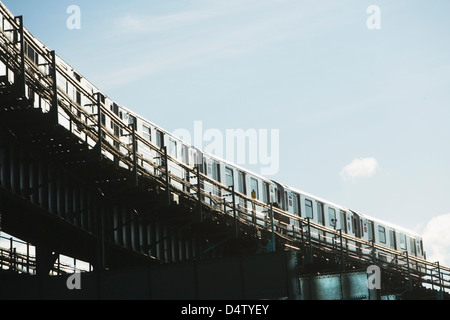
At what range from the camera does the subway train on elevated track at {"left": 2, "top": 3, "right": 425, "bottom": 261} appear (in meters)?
31.9

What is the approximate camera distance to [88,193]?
1304 inches

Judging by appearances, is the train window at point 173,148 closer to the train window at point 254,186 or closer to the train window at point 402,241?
the train window at point 254,186

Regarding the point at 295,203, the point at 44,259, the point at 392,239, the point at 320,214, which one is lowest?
the point at 44,259

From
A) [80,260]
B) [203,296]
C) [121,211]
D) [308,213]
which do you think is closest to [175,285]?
[203,296]

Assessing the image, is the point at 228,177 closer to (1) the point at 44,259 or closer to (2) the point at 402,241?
(1) the point at 44,259

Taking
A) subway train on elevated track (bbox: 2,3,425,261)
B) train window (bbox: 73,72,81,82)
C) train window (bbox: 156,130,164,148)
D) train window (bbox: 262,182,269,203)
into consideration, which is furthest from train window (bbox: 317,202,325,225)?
train window (bbox: 73,72,81,82)

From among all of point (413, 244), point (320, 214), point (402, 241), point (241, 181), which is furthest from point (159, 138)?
point (413, 244)

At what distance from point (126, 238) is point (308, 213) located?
21.8 meters

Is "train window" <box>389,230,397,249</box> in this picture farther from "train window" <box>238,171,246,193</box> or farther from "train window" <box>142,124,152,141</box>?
"train window" <box>142,124,152,141</box>

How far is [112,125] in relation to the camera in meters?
37.7

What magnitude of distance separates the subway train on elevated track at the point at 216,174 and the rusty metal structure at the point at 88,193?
202 mm

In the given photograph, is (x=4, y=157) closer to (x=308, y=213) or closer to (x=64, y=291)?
(x=64, y=291)

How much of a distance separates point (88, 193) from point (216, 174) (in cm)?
1428
